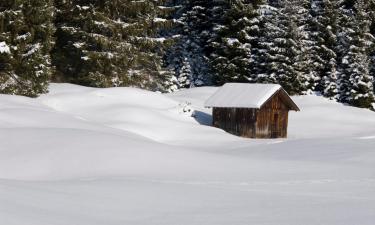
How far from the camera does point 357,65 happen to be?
1925 inches

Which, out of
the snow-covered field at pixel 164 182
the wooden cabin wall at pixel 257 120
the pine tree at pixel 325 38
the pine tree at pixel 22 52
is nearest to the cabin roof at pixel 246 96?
the wooden cabin wall at pixel 257 120

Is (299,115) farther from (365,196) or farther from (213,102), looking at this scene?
(365,196)

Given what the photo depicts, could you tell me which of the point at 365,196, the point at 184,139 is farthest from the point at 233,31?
the point at 365,196

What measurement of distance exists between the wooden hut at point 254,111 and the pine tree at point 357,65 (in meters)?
15.7

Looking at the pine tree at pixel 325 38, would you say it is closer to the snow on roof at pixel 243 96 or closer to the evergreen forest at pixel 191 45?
the evergreen forest at pixel 191 45

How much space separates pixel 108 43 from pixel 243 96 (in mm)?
11252

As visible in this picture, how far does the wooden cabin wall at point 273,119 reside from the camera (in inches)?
1342

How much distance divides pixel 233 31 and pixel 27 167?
39928mm

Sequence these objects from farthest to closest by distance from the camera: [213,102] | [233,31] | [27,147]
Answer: [233,31] → [213,102] → [27,147]

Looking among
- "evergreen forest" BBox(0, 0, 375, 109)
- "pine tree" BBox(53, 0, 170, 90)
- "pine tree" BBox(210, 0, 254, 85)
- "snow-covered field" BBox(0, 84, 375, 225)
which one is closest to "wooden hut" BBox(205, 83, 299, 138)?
"pine tree" BBox(53, 0, 170, 90)

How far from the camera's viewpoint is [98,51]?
41.5 metres

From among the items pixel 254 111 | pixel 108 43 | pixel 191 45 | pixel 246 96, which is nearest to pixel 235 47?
pixel 191 45

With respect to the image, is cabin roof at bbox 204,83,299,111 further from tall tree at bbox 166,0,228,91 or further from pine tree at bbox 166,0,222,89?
pine tree at bbox 166,0,222,89

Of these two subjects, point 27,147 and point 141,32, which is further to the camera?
point 141,32
